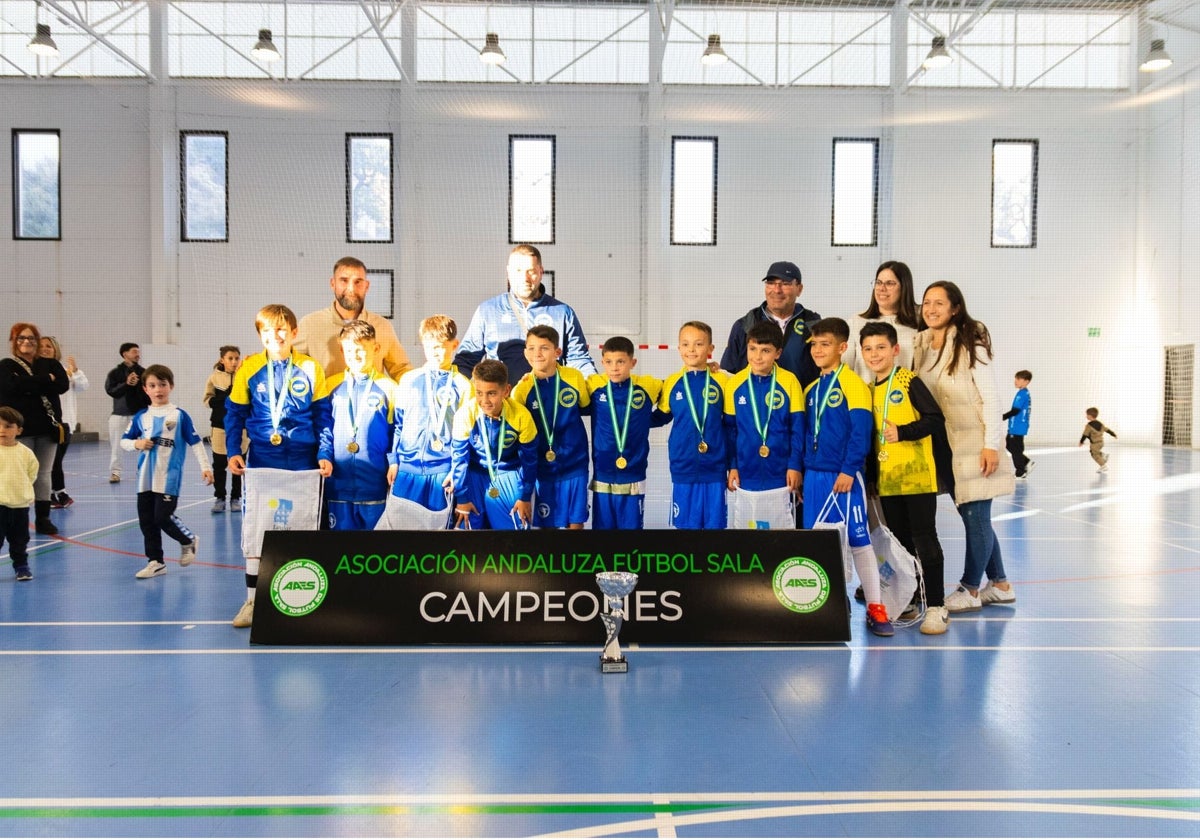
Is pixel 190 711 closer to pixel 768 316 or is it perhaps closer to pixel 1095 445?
pixel 768 316

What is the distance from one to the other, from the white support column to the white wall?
0.15ft

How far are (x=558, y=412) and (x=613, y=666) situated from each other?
1.64 meters

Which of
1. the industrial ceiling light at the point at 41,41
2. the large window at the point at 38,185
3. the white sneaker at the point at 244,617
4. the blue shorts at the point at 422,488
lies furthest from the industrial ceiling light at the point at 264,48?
the white sneaker at the point at 244,617

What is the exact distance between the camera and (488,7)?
1816 cm

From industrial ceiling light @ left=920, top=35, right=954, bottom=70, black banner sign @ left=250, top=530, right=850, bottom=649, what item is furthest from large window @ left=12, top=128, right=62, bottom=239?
black banner sign @ left=250, top=530, right=850, bottom=649

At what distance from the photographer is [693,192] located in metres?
19.2

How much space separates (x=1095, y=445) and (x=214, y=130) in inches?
728

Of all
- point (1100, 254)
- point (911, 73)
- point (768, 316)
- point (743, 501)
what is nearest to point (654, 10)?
point (911, 73)

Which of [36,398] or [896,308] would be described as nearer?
[896,308]

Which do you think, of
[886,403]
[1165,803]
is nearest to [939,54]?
[886,403]

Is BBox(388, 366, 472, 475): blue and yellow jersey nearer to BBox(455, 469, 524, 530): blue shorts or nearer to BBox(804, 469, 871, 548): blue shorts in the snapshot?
BBox(455, 469, 524, 530): blue shorts

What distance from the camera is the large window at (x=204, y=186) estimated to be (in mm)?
18797

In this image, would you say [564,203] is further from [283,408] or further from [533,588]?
[533,588]

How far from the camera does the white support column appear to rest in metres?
18.4
